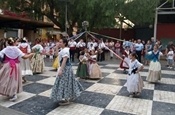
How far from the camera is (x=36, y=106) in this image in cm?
567

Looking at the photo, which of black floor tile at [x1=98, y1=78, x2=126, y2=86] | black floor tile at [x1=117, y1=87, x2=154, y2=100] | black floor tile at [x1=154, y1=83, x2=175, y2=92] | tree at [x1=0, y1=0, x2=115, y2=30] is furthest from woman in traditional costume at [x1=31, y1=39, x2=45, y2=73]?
tree at [x1=0, y1=0, x2=115, y2=30]

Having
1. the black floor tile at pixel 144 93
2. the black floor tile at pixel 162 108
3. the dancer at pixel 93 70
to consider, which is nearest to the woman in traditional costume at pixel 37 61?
the dancer at pixel 93 70

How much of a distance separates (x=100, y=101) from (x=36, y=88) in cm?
227

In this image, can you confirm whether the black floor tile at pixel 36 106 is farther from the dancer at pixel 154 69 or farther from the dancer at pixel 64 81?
the dancer at pixel 154 69

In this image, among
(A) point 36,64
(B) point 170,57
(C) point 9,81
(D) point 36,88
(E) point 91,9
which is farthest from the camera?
(E) point 91,9

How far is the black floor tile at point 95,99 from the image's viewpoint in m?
5.96

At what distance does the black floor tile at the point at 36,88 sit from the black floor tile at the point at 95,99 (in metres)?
1.31

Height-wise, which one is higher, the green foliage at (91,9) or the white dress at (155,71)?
the green foliage at (91,9)

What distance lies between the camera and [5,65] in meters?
6.05

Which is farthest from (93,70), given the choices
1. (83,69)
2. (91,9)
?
(91,9)

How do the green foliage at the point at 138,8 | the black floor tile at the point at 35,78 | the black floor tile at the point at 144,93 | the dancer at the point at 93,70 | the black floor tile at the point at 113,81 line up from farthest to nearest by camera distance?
the green foliage at the point at 138,8
the dancer at the point at 93,70
the black floor tile at the point at 35,78
the black floor tile at the point at 113,81
the black floor tile at the point at 144,93

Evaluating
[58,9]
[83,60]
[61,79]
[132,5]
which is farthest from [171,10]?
[61,79]

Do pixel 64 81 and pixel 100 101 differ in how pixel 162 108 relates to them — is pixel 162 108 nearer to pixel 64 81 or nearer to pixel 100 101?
pixel 100 101

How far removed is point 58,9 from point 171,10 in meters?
9.02
